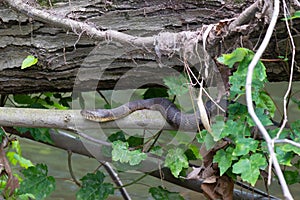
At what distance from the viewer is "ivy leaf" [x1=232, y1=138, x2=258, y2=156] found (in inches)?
78.7

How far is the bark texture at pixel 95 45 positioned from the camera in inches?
97.3

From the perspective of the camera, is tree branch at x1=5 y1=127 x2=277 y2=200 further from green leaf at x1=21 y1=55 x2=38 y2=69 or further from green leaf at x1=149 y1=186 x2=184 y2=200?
green leaf at x1=21 y1=55 x2=38 y2=69

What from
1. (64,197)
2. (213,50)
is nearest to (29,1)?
(213,50)

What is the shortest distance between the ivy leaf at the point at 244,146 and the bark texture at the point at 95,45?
0.48 meters

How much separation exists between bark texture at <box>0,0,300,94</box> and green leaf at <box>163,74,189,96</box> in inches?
3.3

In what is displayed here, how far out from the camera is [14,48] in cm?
264

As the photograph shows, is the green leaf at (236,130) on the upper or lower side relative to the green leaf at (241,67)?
lower

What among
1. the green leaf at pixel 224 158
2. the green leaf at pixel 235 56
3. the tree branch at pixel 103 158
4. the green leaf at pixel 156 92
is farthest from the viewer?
the green leaf at pixel 156 92

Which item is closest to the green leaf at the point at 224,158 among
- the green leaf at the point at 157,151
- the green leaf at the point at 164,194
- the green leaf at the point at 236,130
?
the green leaf at the point at 236,130

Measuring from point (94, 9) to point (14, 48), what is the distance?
42cm

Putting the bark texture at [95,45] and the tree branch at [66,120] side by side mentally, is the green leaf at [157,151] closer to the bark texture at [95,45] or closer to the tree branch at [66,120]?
the tree branch at [66,120]

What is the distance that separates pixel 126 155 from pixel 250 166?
622mm

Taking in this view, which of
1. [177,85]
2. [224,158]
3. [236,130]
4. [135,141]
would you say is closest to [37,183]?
[135,141]

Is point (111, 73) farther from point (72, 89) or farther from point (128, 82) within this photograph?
point (72, 89)
